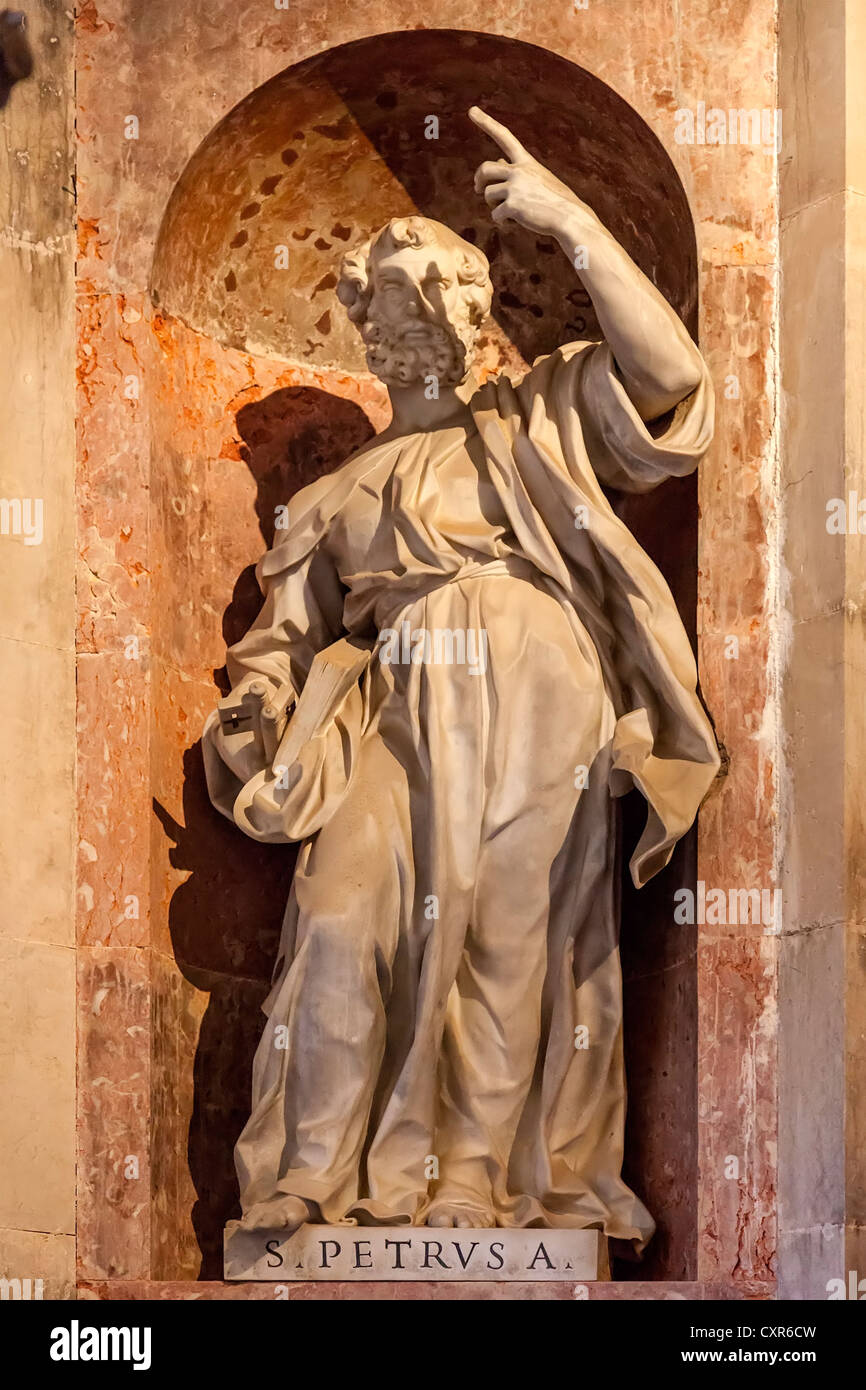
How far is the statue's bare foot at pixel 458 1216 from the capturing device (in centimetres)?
649

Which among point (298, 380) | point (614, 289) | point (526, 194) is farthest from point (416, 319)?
point (298, 380)

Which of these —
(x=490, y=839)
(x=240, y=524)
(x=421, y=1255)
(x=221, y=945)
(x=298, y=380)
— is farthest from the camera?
(x=298, y=380)

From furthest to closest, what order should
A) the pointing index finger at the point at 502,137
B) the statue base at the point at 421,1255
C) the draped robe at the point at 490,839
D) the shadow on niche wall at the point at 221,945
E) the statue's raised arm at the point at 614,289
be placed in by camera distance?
the shadow on niche wall at the point at 221,945, the pointing index finger at the point at 502,137, the statue's raised arm at the point at 614,289, the draped robe at the point at 490,839, the statue base at the point at 421,1255

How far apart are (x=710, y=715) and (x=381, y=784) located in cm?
79

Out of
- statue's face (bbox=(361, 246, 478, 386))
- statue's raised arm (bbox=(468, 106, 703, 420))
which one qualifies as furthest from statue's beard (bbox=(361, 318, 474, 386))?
statue's raised arm (bbox=(468, 106, 703, 420))

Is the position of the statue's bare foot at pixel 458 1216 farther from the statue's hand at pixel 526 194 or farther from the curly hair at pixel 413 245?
the statue's hand at pixel 526 194

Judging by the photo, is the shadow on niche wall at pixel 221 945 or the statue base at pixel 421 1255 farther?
the shadow on niche wall at pixel 221 945

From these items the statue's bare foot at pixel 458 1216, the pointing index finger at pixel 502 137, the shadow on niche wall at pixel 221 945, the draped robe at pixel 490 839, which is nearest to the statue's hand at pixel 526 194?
the pointing index finger at pixel 502 137

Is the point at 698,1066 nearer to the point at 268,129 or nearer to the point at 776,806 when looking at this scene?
the point at 776,806

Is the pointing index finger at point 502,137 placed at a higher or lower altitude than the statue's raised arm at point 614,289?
higher

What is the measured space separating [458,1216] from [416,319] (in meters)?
2.13

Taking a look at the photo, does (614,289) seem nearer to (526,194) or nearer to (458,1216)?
(526,194)

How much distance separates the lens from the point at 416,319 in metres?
7.04

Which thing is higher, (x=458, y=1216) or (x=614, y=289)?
(x=614, y=289)
